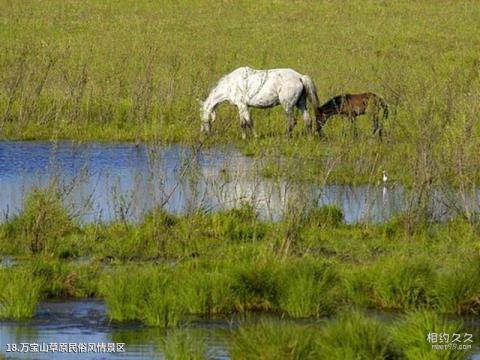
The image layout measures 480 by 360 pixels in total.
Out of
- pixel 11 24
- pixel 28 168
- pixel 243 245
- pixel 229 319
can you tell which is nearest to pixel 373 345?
pixel 229 319

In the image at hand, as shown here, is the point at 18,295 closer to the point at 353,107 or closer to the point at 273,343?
the point at 273,343

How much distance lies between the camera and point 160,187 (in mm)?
10766

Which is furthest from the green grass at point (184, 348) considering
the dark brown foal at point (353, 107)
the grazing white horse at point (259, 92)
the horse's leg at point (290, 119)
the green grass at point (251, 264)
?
the grazing white horse at point (259, 92)

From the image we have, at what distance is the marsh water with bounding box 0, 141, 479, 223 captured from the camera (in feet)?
37.4

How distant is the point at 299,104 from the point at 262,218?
305 inches

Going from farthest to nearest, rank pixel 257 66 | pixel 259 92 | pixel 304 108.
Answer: pixel 257 66
pixel 304 108
pixel 259 92

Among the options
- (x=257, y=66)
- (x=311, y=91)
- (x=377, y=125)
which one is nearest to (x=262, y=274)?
(x=377, y=125)

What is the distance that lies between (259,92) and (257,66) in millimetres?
7236

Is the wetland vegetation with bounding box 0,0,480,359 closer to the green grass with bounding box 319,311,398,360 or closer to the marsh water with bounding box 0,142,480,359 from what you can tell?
the green grass with bounding box 319,311,398,360

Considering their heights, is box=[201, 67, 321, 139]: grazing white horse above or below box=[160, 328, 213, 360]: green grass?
above

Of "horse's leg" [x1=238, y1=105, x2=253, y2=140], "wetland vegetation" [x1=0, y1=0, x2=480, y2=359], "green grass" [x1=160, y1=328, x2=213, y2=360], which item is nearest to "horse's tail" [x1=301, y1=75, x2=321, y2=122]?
"wetland vegetation" [x1=0, y1=0, x2=480, y2=359]

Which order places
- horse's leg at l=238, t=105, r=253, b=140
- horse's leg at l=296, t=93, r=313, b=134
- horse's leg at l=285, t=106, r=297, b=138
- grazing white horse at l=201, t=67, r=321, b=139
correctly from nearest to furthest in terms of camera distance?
horse's leg at l=285, t=106, r=297, b=138 → horse's leg at l=238, t=105, r=253, b=140 → grazing white horse at l=201, t=67, r=321, b=139 → horse's leg at l=296, t=93, r=313, b=134

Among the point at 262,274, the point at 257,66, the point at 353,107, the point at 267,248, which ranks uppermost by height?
the point at 257,66

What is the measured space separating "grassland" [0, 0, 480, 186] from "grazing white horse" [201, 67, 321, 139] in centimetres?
35
